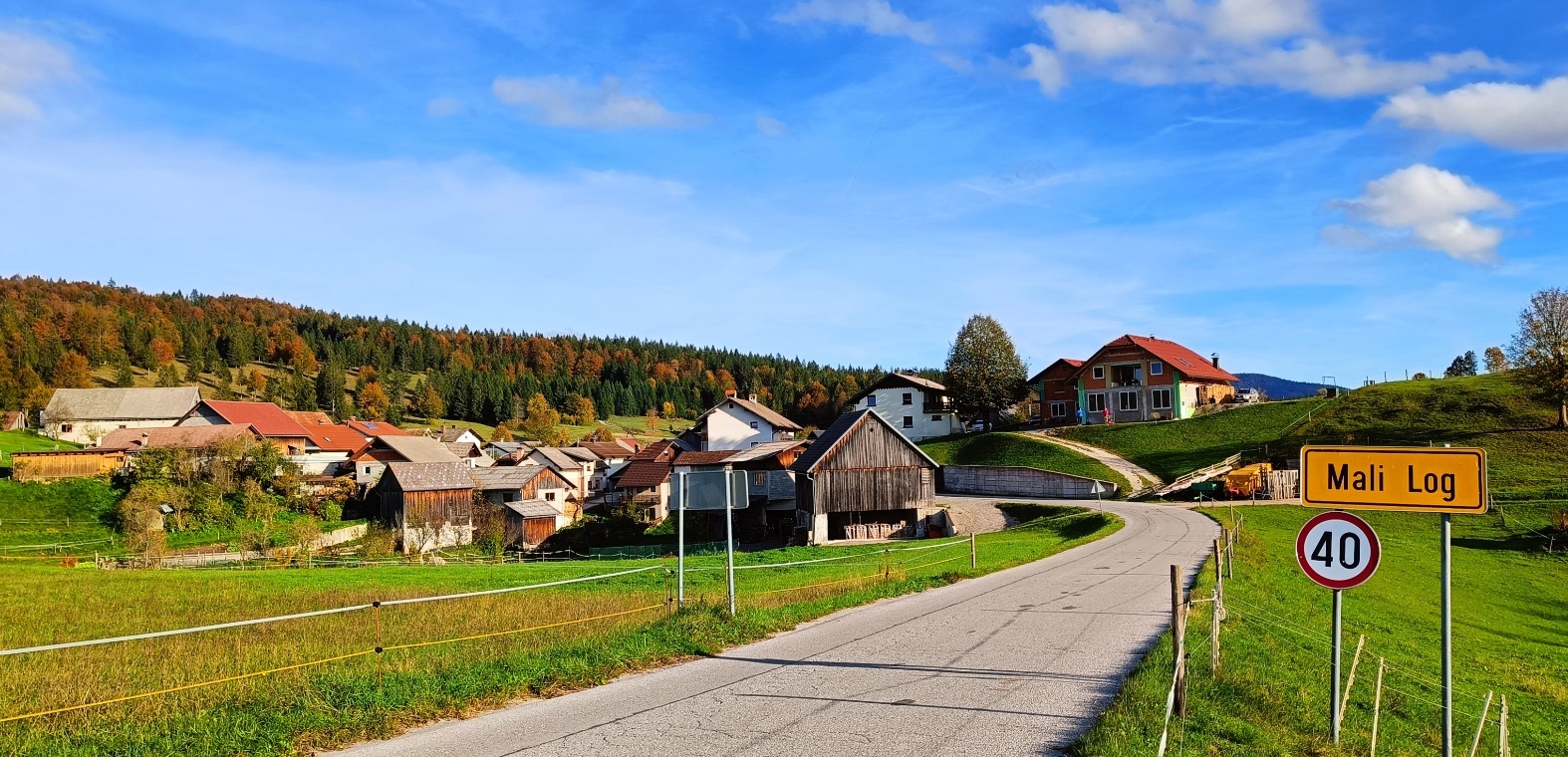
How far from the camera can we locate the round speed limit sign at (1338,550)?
971 centimetres

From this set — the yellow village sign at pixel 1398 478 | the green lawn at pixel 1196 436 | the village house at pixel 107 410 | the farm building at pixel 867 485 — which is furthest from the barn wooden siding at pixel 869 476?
the village house at pixel 107 410

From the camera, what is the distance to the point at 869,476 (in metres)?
59.4

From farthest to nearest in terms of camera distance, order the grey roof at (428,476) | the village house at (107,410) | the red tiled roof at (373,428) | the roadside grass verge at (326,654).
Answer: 1. the red tiled roof at (373,428)
2. the village house at (107,410)
3. the grey roof at (428,476)
4. the roadside grass verge at (326,654)

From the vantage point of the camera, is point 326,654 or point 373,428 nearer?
point 326,654

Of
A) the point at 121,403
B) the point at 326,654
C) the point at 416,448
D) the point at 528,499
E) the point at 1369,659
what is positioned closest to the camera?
the point at 326,654

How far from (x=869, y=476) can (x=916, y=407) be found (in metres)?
36.5

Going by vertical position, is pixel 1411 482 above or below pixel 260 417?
below

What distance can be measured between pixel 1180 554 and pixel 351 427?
120 m

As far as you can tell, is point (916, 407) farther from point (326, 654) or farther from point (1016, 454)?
point (326, 654)

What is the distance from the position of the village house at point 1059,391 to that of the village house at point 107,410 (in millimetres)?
101935

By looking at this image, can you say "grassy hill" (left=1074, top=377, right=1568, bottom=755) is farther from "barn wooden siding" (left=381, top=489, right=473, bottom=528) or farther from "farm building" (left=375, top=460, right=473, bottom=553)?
"barn wooden siding" (left=381, top=489, right=473, bottom=528)

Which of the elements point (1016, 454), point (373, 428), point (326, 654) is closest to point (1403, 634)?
point (326, 654)

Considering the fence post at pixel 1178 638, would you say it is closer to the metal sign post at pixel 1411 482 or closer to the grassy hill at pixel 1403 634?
the grassy hill at pixel 1403 634

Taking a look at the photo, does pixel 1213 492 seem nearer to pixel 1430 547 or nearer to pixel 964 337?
pixel 1430 547
